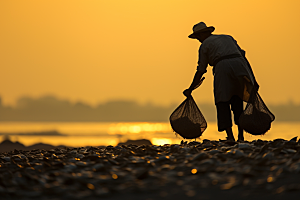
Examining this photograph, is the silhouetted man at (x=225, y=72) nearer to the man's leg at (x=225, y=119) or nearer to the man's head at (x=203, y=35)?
the man's leg at (x=225, y=119)

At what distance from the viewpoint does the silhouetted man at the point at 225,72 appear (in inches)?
261

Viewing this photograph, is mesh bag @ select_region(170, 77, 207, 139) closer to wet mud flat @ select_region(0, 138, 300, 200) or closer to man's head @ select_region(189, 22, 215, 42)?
man's head @ select_region(189, 22, 215, 42)

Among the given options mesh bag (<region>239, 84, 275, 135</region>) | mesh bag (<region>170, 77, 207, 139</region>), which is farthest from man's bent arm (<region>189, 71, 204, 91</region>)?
mesh bag (<region>239, 84, 275, 135</region>)

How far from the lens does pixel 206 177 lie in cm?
356

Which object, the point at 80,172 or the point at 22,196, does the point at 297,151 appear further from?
the point at 22,196

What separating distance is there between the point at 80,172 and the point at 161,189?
125 cm

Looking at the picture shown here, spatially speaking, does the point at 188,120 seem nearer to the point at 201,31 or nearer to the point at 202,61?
the point at 202,61

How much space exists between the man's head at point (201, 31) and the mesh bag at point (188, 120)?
1236 mm

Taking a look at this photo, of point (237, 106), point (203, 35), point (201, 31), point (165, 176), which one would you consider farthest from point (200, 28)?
point (165, 176)

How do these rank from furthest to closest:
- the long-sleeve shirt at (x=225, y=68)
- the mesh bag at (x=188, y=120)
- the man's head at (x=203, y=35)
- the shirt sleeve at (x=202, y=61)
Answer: the mesh bag at (x=188, y=120), the man's head at (x=203, y=35), the shirt sleeve at (x=202, y=61), the long-sleeve shirt at (x=225, y=68)

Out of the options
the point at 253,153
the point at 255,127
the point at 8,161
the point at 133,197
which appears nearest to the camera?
the point at 133,197

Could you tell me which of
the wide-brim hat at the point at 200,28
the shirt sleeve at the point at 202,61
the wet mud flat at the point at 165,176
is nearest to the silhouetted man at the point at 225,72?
the shirt sleeve at the point at 202,61

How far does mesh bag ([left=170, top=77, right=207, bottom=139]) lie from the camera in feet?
23.8

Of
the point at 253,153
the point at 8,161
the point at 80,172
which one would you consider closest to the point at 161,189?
the point at 80,172
